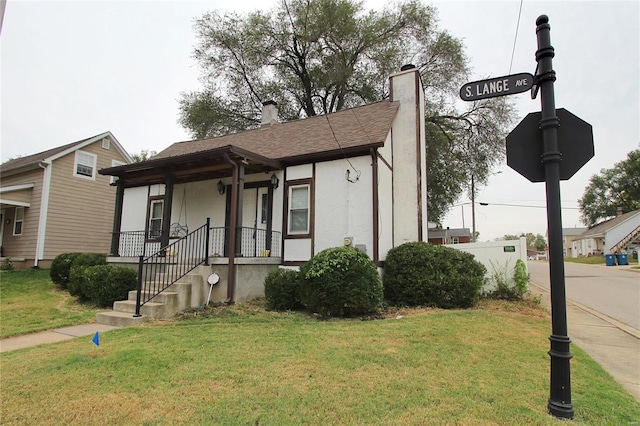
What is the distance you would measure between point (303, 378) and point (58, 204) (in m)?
17.4

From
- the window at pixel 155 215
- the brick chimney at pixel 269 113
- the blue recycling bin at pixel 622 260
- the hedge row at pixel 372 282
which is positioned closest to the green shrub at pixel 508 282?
the hedge row at pixel 372 282

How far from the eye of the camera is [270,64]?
2283 cm

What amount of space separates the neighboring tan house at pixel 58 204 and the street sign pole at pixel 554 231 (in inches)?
750

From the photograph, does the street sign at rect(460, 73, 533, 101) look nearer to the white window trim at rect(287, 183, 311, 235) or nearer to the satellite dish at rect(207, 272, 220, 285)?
the white window trim at rect(287, 183, 311, 235)

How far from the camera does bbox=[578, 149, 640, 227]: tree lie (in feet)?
179

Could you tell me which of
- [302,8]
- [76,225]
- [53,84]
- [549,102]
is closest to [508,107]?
[302,8]

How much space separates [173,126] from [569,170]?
24.3 m

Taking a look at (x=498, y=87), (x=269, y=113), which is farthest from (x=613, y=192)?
(x=498, y=87)

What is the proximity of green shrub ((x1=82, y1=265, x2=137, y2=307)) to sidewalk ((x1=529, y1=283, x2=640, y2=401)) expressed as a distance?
941 cm

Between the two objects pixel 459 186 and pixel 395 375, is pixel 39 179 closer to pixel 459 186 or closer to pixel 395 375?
pixel 395 375

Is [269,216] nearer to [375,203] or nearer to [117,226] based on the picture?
[375,203]

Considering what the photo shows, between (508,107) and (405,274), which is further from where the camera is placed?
(508,107)

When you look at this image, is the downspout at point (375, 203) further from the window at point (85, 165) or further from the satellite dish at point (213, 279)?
the window at point (85, 165)

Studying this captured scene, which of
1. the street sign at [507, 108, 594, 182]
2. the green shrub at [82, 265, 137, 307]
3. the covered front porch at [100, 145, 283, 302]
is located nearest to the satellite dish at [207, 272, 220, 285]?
the covered front porch at [100, 145, 283, 302]
